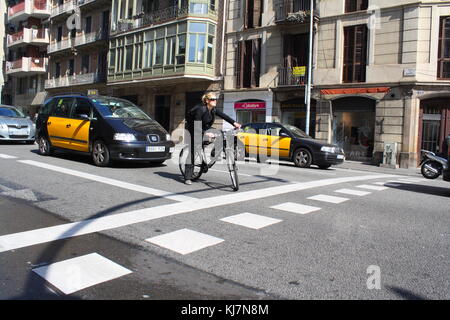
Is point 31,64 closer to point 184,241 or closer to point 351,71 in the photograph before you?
point 351,71

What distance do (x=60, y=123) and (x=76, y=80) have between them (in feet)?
90.4

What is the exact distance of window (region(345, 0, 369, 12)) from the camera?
1998cm

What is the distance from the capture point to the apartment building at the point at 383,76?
59.0ft

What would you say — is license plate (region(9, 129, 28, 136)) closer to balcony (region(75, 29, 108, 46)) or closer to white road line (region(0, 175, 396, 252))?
white road line (region(0, 175, 396, 252))

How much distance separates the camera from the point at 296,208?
5.98m

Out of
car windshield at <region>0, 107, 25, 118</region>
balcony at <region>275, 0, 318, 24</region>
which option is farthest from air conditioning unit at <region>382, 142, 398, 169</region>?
car windshield at <region>0, 107, 25, 118</region>

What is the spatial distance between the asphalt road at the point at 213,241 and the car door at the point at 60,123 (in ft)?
10.1

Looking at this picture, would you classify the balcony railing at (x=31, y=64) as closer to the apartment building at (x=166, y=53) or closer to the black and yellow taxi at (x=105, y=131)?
the apartment building at (x=166, y=53)

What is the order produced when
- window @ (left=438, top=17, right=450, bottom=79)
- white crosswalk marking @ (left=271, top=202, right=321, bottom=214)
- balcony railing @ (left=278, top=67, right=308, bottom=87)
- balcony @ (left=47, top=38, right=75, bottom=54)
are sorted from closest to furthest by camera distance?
white crosswalk marking @ (left=271, top=202, right=321, bottom=214), window @ (left=438, top=17, right=450, bottom=79), balcony railing @ (left=278, top=67, right=308, bottom=87), balcony @ (left=47, top=38, right=75, bottom=54)

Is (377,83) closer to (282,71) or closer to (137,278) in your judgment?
(282,71)

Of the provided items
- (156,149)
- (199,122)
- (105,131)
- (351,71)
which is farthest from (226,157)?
(351,71)

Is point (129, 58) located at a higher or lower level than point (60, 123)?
higher

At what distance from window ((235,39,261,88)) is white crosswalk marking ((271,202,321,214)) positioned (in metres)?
18.2

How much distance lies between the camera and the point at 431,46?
58.9 ft
